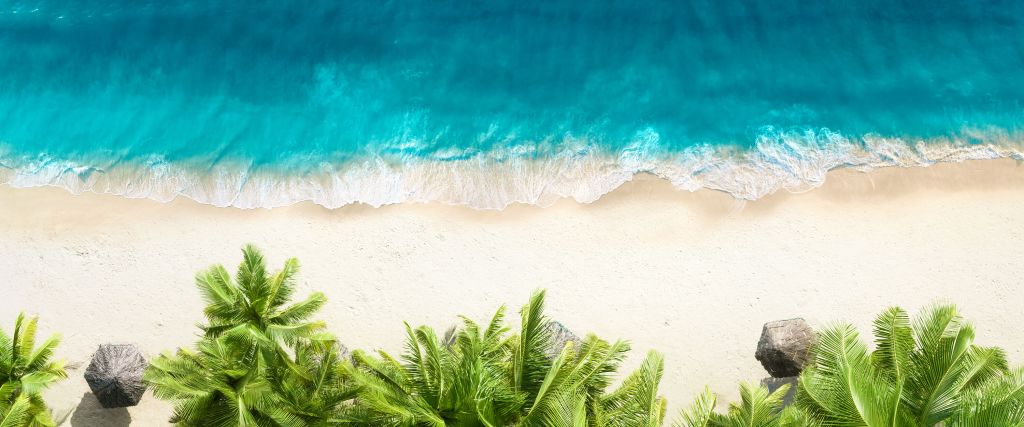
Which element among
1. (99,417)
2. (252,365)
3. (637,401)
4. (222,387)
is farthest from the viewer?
(99,417)

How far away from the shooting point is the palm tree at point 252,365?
46.4ft

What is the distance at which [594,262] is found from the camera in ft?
63.6

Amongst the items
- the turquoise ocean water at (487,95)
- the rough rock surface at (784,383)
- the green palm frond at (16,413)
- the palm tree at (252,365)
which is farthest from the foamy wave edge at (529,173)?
the green palm frond at (16,413)

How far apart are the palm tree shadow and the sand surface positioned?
0.03 m

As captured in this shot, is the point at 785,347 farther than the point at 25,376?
Yes

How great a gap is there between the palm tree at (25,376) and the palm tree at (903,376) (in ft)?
45.4

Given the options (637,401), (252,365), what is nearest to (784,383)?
(637,401)

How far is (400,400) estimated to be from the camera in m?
13.2

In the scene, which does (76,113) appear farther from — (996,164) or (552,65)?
(996,164)

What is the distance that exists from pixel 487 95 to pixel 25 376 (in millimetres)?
13185

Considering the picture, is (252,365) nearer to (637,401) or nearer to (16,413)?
(16,413)

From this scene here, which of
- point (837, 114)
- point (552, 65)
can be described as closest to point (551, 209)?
point (552, 65)

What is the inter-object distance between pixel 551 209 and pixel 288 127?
26.0 ft

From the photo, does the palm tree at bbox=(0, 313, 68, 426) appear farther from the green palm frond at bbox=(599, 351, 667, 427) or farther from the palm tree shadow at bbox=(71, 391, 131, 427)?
the green palm frond at bbox=(599, 351, 667, 427)
